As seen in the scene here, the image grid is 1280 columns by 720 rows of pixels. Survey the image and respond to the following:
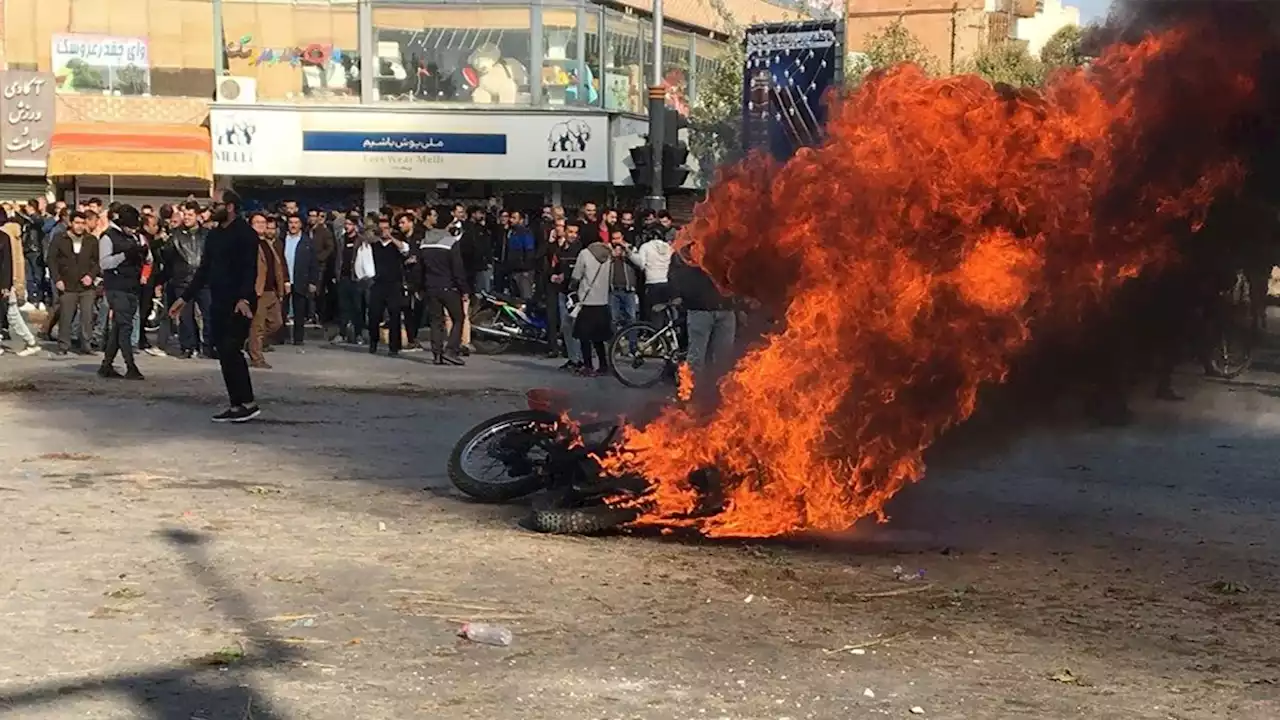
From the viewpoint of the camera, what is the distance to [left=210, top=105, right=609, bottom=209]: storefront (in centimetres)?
3322

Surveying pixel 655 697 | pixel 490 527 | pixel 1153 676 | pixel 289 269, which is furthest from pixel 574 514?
pixel 289 269

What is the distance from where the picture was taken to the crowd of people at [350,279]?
16.2 meters

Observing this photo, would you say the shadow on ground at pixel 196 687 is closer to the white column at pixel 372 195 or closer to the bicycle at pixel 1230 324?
the bicycle at pixel 1230 324

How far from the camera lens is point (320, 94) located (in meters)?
33.8

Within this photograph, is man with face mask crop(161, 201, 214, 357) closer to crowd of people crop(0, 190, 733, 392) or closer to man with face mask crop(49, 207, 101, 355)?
crowd of people crop(0, 190, 733, 392)

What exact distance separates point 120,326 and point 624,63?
71.8 ft

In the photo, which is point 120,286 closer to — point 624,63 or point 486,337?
point 486,337

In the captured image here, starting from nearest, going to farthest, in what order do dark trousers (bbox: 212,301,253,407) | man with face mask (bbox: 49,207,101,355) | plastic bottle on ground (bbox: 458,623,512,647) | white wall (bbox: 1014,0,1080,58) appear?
1. plastic bottle on ground (bbox: 458,623,512,647)
2. dark trousers (bbox: 212,301,253,407)
3. man with face mask (bbox: 49,207,101,355)
4. white wall (bbox: 1014,0,1080,58)

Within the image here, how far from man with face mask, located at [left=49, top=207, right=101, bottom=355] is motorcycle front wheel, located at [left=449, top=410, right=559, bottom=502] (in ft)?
32.0

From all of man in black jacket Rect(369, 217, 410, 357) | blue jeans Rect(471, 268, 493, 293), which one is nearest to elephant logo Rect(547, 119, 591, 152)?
blue jeans Rect(471, 268, 493, 293)

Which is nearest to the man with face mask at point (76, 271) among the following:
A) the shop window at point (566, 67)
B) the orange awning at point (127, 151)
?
the orange awning at point (127, 151)

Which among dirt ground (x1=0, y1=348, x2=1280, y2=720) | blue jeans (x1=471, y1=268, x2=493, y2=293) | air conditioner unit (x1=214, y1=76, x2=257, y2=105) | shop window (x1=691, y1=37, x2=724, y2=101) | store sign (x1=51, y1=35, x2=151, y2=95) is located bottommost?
dirt ground (x1=0, y1=348, x2=1280, y2=720)

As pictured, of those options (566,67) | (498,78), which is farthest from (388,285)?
(566,67)

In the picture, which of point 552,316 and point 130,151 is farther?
point 130,151
